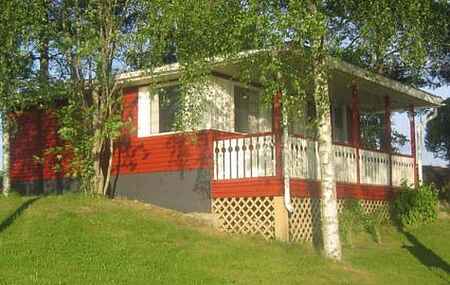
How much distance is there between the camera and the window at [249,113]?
18484 mm

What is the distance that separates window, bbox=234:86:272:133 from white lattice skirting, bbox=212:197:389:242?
257 cm

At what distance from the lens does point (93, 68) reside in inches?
697

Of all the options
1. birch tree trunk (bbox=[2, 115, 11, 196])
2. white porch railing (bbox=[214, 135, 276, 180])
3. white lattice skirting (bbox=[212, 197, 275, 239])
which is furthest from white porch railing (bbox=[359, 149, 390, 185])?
birch tree trunk (bbox=[2, 115, 11, 196])

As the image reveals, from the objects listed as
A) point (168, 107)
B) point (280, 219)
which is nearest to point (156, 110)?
point (168, 107)

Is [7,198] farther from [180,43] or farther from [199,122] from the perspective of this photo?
[180,43]

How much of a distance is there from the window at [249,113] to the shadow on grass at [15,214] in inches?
198

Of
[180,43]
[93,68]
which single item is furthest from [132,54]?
[180,43]

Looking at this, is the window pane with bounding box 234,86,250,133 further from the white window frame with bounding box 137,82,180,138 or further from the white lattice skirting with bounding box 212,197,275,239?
the white lattice skirting with bounding box 212,197,275,239

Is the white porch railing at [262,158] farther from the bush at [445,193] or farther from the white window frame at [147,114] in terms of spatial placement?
the bush at [445,193]

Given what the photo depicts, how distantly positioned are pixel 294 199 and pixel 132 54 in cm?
451

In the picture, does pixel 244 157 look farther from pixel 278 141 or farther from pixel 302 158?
pixel 302 158

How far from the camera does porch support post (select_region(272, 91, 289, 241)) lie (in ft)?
50.5

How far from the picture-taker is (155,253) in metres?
12.5

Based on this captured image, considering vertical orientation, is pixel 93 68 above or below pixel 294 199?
above
